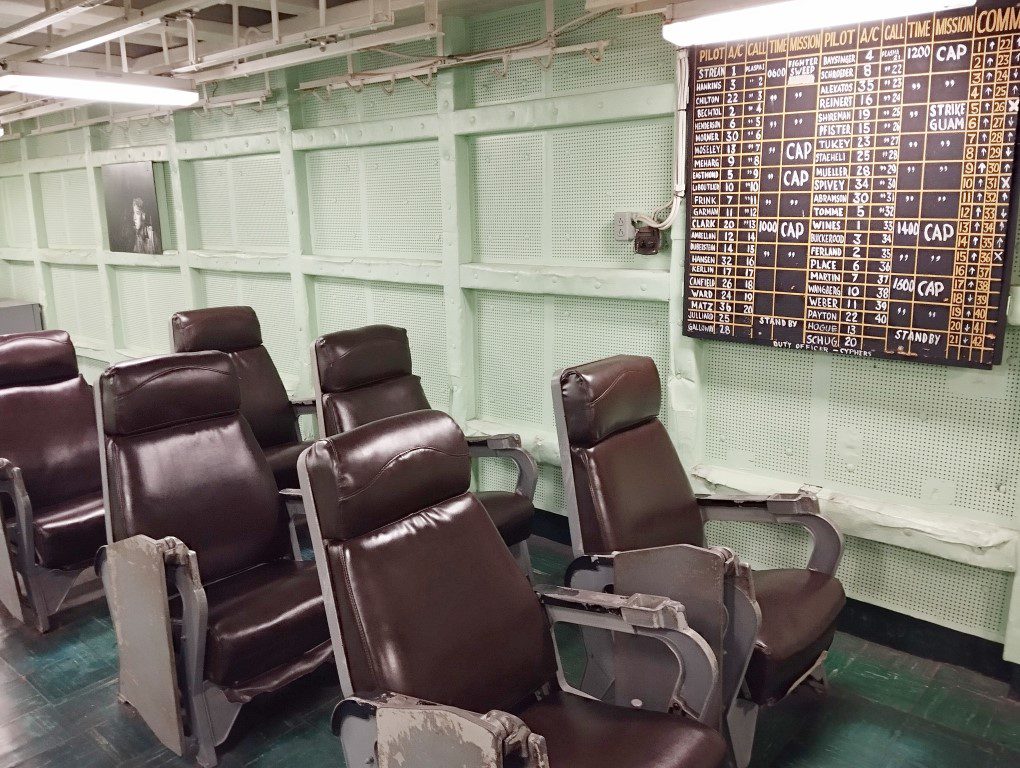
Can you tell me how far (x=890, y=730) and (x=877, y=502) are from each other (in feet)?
2.77

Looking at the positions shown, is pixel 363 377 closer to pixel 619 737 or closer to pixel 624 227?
pixel 624 227

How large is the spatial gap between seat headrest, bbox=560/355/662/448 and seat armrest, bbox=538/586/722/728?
24.5 inches

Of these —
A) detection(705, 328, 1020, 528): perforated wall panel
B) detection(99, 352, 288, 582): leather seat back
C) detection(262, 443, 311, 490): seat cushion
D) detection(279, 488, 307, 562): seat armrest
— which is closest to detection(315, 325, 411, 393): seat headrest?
detection(262, 443, 311, 490): seat cushion

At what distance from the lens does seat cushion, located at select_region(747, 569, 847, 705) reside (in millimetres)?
2242

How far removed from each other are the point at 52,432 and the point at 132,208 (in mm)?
3353

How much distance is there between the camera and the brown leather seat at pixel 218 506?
2.50 m

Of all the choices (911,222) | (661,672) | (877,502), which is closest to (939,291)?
(911,222)

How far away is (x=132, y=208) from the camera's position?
21.1ft

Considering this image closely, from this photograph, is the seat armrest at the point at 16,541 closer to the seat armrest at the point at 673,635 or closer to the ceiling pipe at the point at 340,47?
the ceiling pipe at the point at 340,47

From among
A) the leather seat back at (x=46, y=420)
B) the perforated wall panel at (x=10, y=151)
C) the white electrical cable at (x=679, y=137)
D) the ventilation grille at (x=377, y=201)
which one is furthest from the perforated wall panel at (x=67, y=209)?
the white electrical cable at (x=679, y=137)

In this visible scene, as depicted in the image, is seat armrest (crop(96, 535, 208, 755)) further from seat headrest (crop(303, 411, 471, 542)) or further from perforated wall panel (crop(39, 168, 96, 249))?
perforated wall panel (crop(39, 168, 96, 249))

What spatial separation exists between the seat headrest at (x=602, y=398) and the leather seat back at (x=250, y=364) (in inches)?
87.9

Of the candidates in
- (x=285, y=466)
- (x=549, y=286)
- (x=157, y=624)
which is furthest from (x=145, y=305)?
(x=157, y=624)


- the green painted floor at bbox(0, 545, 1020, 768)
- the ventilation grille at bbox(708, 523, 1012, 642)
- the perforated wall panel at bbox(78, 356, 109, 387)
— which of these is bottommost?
the green painted floor at bbox(0, 545, 1020, 768)
